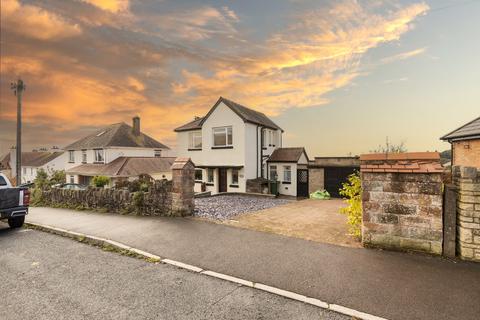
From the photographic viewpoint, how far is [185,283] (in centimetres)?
409

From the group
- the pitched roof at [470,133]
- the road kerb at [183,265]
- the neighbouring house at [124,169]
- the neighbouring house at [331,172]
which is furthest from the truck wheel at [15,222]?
the pitched roof at [470,133]

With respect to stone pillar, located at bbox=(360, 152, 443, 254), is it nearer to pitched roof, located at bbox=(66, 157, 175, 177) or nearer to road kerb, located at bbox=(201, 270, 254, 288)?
road kerb, located at bbox=(201, 270, 254, 288)

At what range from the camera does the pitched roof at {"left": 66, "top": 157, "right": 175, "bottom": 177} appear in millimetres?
27320

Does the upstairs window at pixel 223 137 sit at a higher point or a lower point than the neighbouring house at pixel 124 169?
higher

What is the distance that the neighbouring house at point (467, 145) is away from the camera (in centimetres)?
1219

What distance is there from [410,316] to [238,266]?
110 inches

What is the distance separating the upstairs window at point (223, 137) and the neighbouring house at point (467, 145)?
49.9ft

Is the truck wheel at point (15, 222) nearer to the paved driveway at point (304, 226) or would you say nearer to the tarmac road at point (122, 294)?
the tarmac road at point (122, 294)

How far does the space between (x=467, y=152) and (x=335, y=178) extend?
823 centimetres

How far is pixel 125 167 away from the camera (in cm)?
2778

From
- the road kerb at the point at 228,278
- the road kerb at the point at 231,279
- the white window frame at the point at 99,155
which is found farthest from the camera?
the white window frame at the point at 99,155

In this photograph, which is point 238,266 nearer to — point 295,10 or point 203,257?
point 203,257

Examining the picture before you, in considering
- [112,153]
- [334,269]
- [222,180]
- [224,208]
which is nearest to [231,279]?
[334,269]

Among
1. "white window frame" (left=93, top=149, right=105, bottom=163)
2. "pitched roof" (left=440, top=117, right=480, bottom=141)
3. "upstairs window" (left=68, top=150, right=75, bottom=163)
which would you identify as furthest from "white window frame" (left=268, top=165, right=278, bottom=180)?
"upstairs window" (left=68, top=150, right=75, bottom=163)
